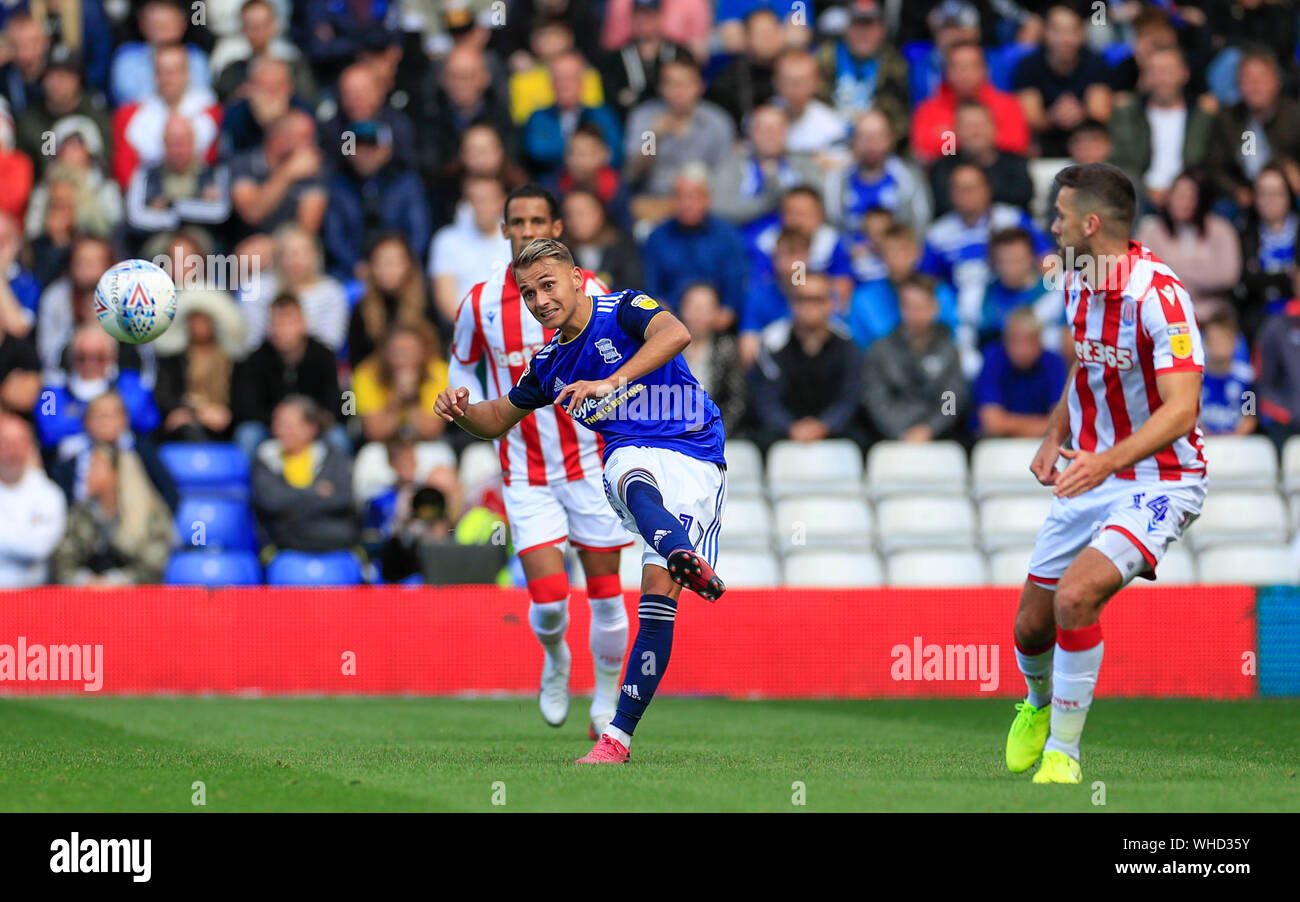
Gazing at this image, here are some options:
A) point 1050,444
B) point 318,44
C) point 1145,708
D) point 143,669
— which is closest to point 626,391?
point 1050,444

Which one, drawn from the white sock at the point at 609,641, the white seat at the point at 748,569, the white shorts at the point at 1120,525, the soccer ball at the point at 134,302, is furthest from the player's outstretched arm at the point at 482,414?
the white seat at the point at 748,569

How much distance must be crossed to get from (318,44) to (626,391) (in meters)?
Answer: 10.4

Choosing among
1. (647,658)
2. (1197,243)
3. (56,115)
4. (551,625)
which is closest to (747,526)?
(551,625)

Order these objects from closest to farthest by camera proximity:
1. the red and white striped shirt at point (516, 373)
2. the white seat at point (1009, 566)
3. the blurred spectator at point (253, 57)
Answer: the red and white striped shirt at point (516, 373) → the white seat at point (1009, 566) → the blurred spectator at point (253, 57)

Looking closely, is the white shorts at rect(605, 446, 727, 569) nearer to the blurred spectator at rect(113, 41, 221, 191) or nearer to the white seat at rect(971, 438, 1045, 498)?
the white seat at rect(971, 438, 1045, 498)

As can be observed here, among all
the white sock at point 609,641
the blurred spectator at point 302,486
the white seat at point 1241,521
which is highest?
the blurred spectator at point 302,486

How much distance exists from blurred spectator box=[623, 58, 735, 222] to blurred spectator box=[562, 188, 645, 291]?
1010mm

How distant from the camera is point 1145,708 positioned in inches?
463

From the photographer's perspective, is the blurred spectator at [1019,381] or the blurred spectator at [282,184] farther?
the blurred spectator at [282,184]

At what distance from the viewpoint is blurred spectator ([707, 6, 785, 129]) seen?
671 inches

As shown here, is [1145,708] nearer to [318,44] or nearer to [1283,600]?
[1283,600]

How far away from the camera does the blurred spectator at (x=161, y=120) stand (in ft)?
54.9

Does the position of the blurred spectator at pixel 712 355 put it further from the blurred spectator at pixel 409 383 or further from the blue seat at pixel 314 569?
the blue seat at pixel 314 569

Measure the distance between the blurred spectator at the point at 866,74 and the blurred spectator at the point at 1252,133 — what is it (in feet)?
8.58
